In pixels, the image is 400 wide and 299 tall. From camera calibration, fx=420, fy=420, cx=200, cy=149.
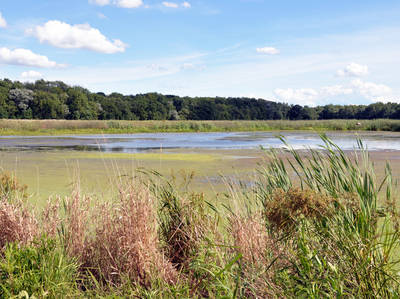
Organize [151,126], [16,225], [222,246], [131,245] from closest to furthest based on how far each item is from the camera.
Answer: [222,246], [131,245], [16,225], [151,126]

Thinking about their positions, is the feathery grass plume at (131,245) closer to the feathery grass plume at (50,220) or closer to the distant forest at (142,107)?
the feathery grass plume at (50,220)

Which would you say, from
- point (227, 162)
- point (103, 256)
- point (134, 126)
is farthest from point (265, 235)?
Result: point (134, 126)

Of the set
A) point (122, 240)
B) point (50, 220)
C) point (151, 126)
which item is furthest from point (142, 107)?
point (122, 240)

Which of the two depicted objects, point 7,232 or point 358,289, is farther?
point 7,232

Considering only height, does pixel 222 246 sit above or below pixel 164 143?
above

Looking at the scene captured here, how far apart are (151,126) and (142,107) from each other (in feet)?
114

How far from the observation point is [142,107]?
275ft

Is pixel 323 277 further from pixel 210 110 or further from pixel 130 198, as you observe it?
pixel 210 110

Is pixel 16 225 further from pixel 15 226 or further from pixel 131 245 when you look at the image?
pixel 131 245

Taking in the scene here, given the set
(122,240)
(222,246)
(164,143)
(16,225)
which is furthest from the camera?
(164,143)

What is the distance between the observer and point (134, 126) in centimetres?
4778

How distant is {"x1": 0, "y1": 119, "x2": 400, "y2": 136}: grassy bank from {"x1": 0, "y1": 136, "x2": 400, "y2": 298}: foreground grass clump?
37058mm

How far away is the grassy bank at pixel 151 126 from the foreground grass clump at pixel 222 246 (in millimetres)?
37058

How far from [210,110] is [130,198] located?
89.2m
